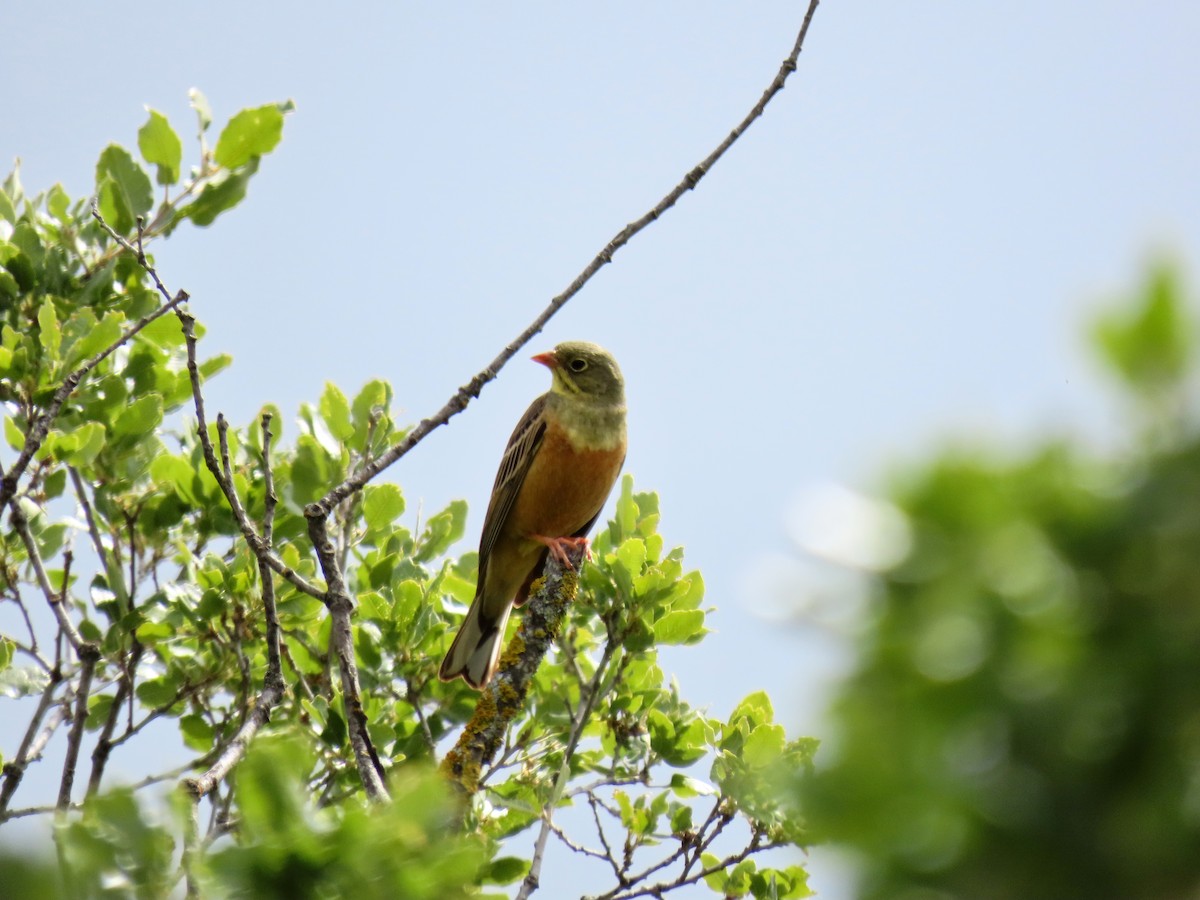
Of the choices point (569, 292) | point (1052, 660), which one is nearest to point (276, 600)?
point (569, 292)

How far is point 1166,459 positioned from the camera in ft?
3.37

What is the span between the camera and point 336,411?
20.1 ft

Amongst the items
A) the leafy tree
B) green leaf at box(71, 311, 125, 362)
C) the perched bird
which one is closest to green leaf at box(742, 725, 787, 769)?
the leafy tree

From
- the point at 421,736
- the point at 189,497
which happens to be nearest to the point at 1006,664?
the point at 421,736

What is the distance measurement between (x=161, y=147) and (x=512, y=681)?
3162 millimetres

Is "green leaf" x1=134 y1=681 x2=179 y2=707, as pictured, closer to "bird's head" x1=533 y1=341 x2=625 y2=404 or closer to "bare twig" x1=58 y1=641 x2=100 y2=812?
"bare twig" x1=58 y1=641 x2=100 y2=812

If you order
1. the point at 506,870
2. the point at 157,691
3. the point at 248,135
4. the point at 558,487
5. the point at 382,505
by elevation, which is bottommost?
the point at 506,870

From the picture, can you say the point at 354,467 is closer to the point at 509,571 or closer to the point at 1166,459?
the point at 509,571

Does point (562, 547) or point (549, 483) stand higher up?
point (549, 483)

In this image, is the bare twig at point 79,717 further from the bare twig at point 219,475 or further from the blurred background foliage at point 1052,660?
the blurred background foliage at point 1052,660

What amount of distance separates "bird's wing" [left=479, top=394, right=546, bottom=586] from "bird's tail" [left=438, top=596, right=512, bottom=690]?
1.08m

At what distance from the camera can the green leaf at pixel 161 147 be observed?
613 centimetres

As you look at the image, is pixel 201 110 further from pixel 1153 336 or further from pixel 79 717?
pixel 1153 336

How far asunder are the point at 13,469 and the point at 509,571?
3645 mm
